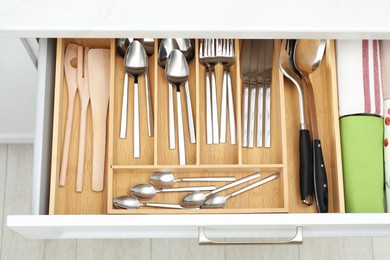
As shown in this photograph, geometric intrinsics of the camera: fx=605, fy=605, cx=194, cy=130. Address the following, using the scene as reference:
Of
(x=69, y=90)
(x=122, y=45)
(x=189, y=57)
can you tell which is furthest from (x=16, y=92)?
(x=189, y=57)

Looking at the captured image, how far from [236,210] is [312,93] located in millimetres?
267

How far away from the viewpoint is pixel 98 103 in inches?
46.8

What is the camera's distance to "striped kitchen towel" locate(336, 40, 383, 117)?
1.09 m


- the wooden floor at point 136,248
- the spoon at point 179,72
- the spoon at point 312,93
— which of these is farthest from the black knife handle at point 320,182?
the wooden floor at point 136,248

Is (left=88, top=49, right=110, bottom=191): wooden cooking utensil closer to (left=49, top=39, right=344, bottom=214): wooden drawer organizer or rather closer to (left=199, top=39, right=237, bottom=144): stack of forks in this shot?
(left=49, top=39, right=344, bottom=214): wooden drawer organizer

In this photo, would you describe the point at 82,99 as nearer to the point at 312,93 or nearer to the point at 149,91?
the point at 149,91

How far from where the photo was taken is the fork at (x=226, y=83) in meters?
1.18

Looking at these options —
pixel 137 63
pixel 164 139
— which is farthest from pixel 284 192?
pixel 137 63

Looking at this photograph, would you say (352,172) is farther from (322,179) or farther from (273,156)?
(273,156)

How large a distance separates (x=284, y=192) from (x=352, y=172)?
125mm

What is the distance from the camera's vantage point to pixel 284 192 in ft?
3.60
